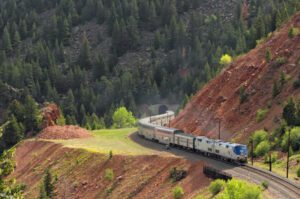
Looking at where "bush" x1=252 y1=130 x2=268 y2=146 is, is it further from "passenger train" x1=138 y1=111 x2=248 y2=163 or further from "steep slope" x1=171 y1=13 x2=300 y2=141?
"passenger train" x1=138 y1=111 x2=248 y2=163

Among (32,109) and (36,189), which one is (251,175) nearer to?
(36,189)

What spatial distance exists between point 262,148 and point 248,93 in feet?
63.3

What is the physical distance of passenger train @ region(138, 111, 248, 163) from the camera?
196 feet

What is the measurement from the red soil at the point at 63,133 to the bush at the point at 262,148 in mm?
43306

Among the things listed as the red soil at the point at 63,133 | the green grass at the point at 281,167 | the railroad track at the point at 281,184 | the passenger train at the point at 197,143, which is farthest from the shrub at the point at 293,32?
the red soil at the point at 63,133

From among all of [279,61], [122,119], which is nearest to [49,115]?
[122,119]

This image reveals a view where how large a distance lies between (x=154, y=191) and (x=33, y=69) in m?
147

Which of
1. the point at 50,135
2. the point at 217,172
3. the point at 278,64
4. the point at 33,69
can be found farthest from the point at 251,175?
the point at 33,69

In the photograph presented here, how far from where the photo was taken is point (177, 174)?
59844 millimetres

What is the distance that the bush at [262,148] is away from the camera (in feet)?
208

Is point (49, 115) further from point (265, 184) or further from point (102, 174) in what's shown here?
point (265, 184)

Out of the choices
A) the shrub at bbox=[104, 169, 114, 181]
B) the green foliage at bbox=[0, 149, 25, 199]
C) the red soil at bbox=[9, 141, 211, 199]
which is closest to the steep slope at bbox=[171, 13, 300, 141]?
the red soil at bbox=[9, 141, 211, 199]

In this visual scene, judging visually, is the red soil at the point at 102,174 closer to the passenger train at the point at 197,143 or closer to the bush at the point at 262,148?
the passenger train at the point at 197,143

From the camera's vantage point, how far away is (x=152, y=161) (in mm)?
66875
